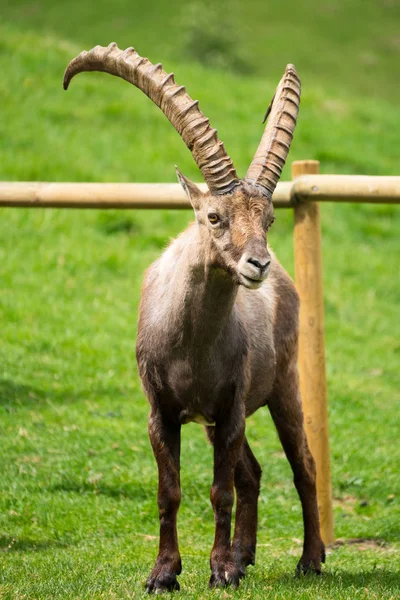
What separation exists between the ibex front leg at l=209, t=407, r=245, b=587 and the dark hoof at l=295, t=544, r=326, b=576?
666 mm

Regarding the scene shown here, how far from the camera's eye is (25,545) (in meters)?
6.21

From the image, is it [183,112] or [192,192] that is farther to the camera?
[192,192]

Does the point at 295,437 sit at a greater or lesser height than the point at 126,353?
lesser

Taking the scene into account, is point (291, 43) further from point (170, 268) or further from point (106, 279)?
point (170, 268)

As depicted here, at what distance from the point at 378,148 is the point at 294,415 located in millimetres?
10678

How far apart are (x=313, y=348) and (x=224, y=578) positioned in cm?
204

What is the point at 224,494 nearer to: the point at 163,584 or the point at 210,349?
the point at 163,584

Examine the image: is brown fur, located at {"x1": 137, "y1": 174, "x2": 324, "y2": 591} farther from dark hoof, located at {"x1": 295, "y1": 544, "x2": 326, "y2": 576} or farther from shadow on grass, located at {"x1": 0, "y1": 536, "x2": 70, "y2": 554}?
shadow on grass, located at {"x1": 0, "y1": 536, "x2": 70, "y2": 554}

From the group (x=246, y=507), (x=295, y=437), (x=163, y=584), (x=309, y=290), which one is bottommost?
(x=163, y=584)

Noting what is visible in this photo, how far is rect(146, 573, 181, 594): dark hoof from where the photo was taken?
511 cm

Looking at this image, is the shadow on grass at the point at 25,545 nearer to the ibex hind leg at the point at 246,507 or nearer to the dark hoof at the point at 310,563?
the ibex hind leg at the point at 246,507

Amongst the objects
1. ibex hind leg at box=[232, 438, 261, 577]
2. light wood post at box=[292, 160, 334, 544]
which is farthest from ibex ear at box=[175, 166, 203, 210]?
ibex hind leg at box=[232, 438, 261, 577]

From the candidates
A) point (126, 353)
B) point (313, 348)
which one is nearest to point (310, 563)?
point (313, 348)

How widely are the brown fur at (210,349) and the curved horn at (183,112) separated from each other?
0.13m
